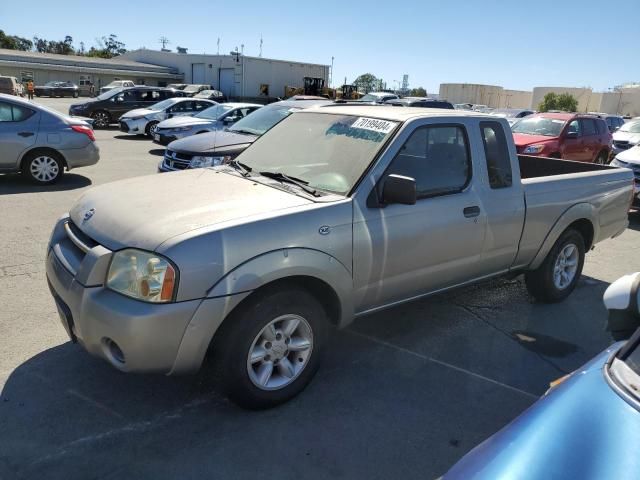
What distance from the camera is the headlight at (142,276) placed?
276cm

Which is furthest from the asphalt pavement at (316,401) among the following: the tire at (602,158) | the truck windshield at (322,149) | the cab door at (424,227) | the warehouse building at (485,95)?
the warehouse building at (485,95)

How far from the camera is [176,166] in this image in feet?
28.3

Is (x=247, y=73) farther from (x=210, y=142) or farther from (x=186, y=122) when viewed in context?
(x=210, y=142)

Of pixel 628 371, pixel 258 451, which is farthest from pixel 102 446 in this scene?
pixel 628 371

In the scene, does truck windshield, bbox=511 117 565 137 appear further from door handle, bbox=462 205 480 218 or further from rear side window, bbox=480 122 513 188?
door handle, bbox=462 205 480 218

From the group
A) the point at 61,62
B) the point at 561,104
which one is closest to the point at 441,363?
the point at 61,62

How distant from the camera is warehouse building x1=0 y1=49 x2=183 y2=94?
52.8 metres

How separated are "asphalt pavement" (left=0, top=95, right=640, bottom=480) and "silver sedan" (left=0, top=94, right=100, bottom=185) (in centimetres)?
466

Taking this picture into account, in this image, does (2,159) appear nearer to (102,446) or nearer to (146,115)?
(102,446)

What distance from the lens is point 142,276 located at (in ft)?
9.20

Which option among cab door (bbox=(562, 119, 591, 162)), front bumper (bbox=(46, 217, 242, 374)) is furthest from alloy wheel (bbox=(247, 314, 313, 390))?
cab door (bbox=(562, 119, 591, 162))

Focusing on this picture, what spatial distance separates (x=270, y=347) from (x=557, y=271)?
342 cm

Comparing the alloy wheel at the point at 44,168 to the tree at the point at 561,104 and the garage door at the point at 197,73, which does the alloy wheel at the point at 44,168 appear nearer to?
the garage door at the point at 197,73

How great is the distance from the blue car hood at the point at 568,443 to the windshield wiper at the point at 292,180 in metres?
2.07
